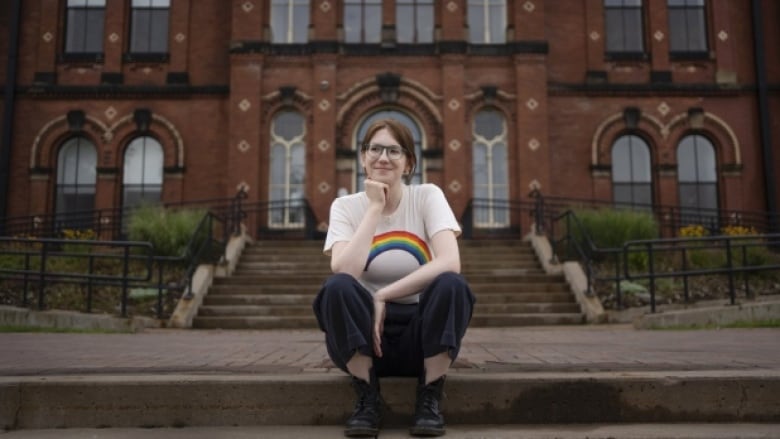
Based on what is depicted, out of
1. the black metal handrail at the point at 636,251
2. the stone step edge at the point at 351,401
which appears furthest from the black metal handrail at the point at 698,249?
the stone step edge at the point at 351,401

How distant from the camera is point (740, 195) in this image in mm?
19016

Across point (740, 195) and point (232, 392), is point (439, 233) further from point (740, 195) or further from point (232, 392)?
point (740, 195)

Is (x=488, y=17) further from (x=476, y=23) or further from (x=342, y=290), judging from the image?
(x=342, y=290)

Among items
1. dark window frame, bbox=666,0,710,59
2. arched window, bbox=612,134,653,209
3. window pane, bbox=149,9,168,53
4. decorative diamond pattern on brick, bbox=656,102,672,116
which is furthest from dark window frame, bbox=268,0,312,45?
dark window frame, bbox=666,0,710,59

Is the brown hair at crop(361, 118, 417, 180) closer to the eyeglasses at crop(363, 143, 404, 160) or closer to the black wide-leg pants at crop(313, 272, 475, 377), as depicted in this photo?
the eyeglasses at crop(363, 143, 404, 160)

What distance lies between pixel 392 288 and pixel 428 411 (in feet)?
2.01

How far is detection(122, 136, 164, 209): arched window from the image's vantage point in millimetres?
19266

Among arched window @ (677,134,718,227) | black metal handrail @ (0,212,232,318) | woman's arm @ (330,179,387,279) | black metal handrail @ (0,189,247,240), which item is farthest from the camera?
arched window @ (677,134,718,227)

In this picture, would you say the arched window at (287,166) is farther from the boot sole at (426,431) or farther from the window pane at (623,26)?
the boot sole at (426,431)

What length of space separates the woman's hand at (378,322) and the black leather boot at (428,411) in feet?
0.89

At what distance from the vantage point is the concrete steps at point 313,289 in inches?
436

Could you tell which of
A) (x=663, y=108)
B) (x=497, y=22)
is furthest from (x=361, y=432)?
(x=663, y=108)

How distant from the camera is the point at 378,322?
3.23m

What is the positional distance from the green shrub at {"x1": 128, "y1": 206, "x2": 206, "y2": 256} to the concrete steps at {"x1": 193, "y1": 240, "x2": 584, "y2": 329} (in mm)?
1312
